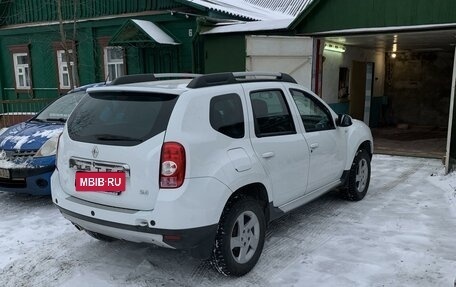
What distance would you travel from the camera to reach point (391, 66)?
591 inches

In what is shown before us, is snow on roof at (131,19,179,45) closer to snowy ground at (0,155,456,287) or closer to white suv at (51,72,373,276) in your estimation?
snowy ground at (0,155,456,287)

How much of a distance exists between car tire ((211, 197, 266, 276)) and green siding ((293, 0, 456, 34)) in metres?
6.01

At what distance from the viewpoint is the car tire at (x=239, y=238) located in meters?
3.51

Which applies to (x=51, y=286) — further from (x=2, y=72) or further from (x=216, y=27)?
(x=2, y=72)

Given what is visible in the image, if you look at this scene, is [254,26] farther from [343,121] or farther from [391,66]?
[391,66]

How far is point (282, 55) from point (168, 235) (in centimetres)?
704

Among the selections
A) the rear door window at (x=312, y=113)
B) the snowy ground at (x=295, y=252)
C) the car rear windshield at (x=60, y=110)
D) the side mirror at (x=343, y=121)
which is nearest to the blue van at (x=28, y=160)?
the snowy ground at (x=295, y=252)

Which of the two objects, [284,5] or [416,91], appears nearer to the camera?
[416,91]

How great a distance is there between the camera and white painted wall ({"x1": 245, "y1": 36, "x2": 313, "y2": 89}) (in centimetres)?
938

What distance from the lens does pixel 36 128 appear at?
6.09 metres

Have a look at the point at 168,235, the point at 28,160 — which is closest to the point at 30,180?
the point at 28,160

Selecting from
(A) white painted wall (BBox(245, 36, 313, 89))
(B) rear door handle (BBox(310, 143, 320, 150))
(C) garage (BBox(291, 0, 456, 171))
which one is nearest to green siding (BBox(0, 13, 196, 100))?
(A) white painted wall (BBox(245, 36, 313, 89))

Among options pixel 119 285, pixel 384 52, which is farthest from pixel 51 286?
pixel 384 52

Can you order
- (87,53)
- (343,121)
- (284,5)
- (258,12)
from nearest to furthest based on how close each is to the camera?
1. (343,121)
2. (258,12)
3. (87,53)
4. (284,5)
